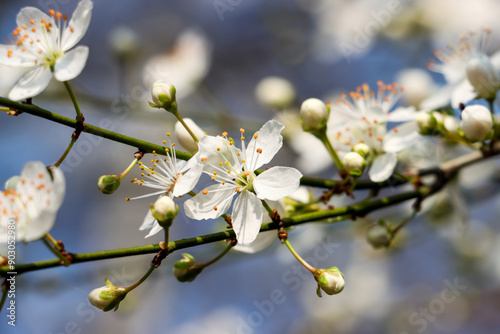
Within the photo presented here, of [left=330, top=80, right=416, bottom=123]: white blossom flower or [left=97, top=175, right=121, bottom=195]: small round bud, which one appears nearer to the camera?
[left=97, top=175, right=121, bottom=195]: small round bud

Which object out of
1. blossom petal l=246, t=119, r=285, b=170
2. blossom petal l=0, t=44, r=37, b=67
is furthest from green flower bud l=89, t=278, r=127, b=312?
blossom petal l=0, t=44, r=37, b=67

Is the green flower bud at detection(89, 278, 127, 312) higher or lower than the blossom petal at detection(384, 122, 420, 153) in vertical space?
lower

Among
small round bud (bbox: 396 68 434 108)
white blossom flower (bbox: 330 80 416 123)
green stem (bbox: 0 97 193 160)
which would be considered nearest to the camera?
green stem (bbox: 0 97 193 160)

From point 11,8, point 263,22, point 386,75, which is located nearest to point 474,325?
point 386,75

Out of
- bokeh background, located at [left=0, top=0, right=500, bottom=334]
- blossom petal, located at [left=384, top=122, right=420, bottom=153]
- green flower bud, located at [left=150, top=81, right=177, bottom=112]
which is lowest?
bokeh background, located at [left=0, top=0, right=500, bottom=334]

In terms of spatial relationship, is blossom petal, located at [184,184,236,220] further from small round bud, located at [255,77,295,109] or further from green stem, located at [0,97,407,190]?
small round bud, located at [255,77,295,109]

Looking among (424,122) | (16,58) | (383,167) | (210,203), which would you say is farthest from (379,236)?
(16,58)

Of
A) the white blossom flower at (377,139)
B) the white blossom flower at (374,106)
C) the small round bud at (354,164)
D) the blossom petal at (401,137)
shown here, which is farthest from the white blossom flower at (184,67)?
the small round bud at (354,164)
